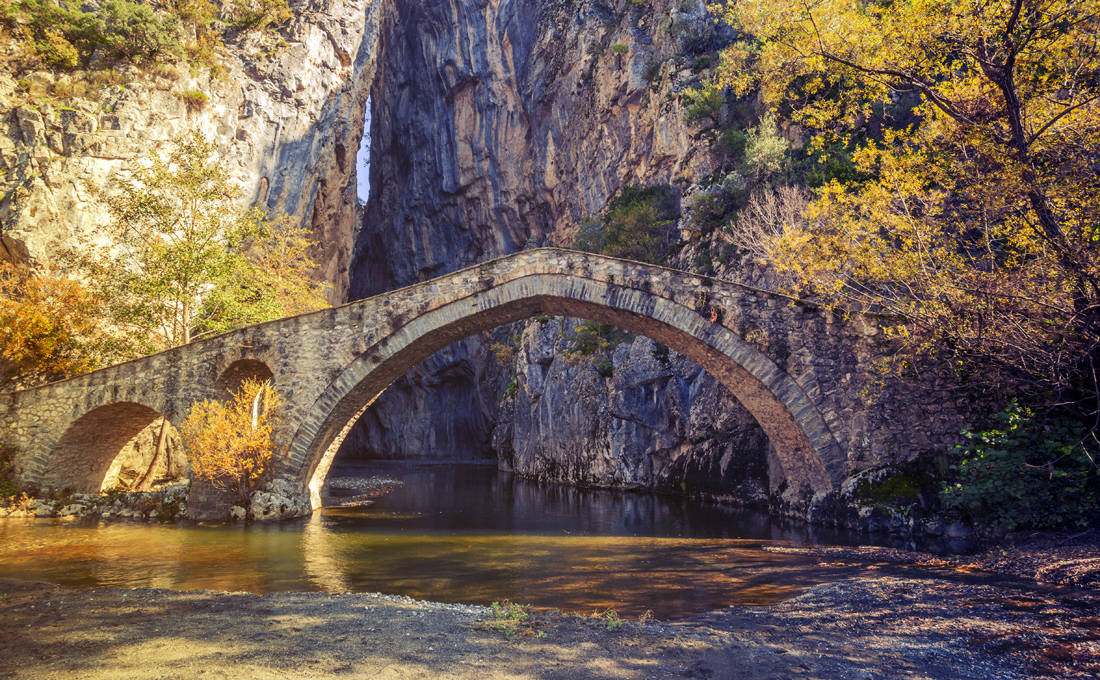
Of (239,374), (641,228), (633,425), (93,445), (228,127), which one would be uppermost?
(228,127)

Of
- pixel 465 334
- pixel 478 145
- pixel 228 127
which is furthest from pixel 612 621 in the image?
pixel 478 145

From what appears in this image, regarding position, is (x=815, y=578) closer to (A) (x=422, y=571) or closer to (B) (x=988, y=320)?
(B) (x=988, y=320)

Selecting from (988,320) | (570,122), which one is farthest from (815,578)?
(570,122)

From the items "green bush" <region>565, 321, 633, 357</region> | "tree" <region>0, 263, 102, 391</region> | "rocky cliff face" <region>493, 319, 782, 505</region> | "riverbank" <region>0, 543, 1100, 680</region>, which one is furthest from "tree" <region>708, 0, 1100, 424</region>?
"tree" <region>0, 263, 102, 391</region>

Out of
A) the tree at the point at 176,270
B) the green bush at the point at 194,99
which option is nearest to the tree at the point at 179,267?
the tree at the point at 176,270

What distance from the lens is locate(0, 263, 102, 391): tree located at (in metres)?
15.5

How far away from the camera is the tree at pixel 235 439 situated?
43.0ft

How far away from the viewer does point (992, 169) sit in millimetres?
9258

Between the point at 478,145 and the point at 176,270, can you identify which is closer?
the point at 176,270

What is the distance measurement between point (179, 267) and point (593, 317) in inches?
467

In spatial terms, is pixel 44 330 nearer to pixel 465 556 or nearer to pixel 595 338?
pixel 465 556

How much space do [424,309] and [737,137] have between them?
48.7 feet

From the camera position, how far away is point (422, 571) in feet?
28.2

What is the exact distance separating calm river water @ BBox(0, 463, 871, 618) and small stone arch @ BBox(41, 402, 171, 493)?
5.71ft
